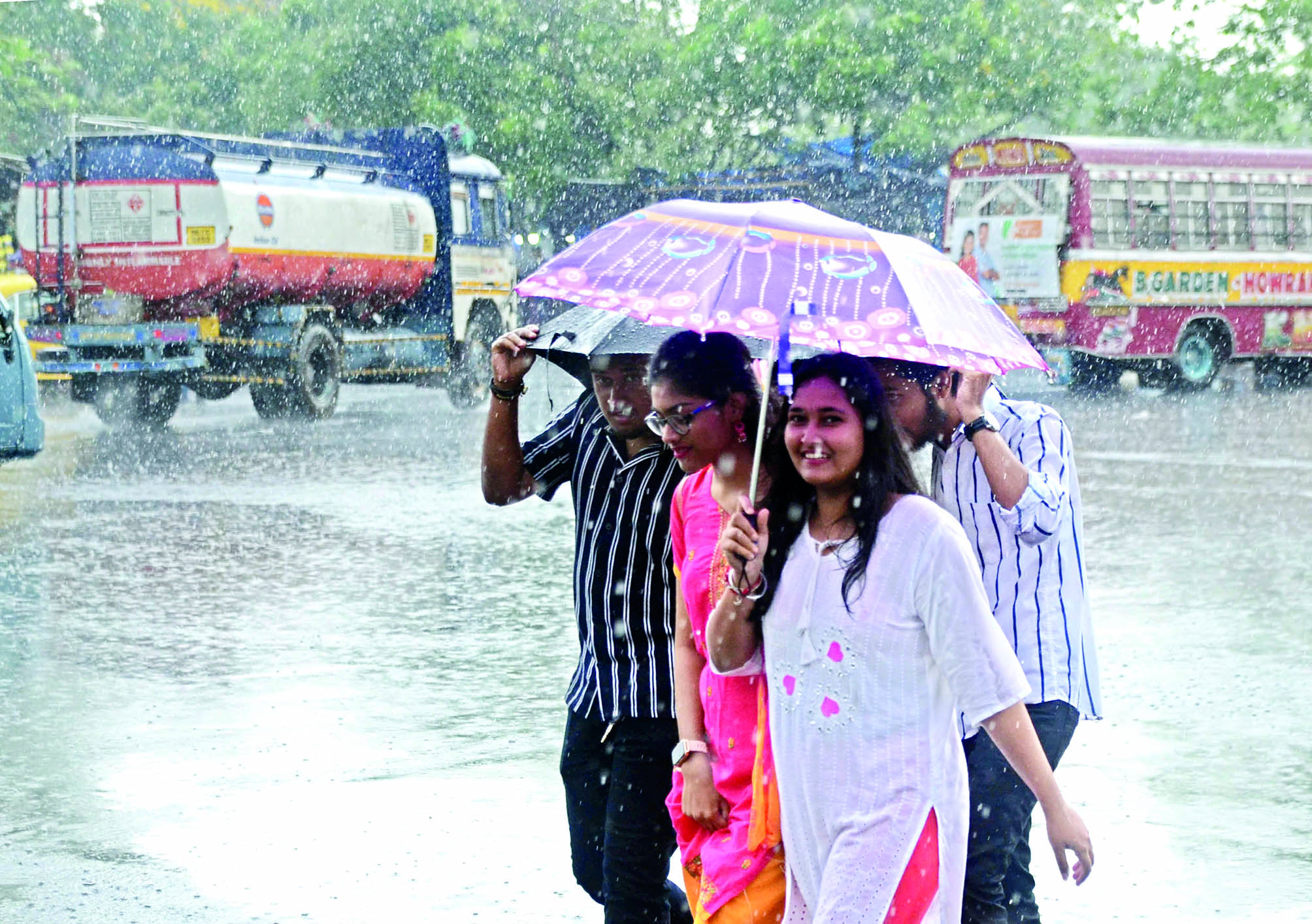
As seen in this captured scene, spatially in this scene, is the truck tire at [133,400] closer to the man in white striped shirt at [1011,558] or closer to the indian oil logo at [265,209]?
the indian oil logo at [265,209]

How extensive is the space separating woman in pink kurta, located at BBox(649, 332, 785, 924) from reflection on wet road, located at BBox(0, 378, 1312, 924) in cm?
149

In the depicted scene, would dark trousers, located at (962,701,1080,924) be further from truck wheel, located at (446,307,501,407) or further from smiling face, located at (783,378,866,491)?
truck wheel, located at (446,307,501,407)

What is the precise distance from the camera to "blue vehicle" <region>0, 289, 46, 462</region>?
12852 millimetres

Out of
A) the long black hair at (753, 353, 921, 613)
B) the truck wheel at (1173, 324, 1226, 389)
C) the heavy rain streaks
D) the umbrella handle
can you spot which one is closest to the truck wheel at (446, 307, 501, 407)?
the heavy rain streaks

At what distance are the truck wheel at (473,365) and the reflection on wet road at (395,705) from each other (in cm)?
934

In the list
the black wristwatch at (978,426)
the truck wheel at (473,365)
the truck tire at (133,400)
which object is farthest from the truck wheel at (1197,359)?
the black wristwatch at (978,426)

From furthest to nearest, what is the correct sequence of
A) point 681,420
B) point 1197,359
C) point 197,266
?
point 1197,359 < point 197,266 < point 681,420

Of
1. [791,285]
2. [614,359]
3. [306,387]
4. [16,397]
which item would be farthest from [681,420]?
[306,387]

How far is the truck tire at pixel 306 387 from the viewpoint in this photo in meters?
19.9

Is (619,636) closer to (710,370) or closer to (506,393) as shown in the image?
(506,393)

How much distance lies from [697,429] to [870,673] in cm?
61

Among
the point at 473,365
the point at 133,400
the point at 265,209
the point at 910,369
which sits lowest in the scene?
the point at 133,400

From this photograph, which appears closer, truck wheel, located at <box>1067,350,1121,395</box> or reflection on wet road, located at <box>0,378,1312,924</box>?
reflection on wet road, located at <box>0,378,1312,924</box>

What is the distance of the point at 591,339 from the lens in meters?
3.66
